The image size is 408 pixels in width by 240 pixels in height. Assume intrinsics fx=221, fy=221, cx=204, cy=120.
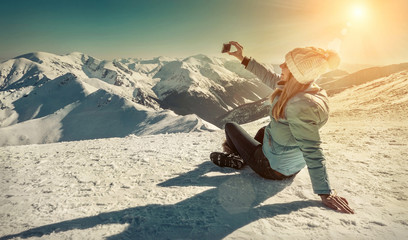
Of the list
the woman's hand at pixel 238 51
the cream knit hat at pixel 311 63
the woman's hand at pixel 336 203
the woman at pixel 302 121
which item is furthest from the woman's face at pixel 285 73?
the woman's hand at pixel 238 51

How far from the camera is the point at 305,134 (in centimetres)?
233

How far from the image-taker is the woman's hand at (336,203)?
2.45 metres

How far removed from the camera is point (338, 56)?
2.43 metres

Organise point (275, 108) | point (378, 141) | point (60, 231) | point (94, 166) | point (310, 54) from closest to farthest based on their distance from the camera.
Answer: point (60, 231) < point (310, 54) < point (275, 108) < point (94, 166) < point (378, 141)

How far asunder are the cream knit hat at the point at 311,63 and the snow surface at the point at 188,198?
1528mm

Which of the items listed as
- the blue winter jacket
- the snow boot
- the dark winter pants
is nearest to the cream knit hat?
the blue winter jacket

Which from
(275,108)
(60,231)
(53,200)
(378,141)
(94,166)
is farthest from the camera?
(378,141)

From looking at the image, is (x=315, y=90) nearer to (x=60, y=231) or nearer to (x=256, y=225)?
(x=256, y=225)

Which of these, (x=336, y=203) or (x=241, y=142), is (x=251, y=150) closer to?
(x=241, y=142)

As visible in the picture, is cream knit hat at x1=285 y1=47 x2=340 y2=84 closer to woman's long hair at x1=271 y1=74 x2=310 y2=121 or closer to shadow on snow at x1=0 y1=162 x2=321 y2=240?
woman's long hair at x1=271 y1=74 x2=310 y2=121

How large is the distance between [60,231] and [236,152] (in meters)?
2.79

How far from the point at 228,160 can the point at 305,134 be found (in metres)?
1.68

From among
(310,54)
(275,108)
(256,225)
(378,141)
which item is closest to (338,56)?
(310,54)

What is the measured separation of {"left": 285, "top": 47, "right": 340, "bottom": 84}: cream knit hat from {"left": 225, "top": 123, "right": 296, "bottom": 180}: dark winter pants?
1290mm
